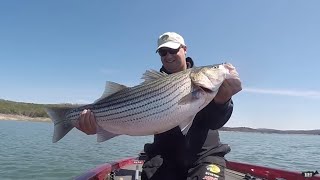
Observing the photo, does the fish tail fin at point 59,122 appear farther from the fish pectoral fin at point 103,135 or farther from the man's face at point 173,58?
the man's face at point 173,58

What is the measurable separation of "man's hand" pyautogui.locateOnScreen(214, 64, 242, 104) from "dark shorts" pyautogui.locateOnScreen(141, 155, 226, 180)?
94 cm

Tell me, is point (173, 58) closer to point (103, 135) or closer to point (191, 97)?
point (191, 97)

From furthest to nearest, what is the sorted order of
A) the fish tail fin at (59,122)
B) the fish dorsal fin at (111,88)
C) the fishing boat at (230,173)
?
the fishing boat at (230,173) < the fish tail fin at (59,122) < the fish dorsal fin at (111,88)

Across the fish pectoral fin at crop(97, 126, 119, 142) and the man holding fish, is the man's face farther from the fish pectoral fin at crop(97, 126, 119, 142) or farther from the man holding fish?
the fish pectoral fin at crop(97, 126, 119, 142)

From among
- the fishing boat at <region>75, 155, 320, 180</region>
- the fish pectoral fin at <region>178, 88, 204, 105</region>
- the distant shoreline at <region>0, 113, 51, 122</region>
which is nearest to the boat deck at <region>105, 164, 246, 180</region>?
the fishing boat at <region>75, 155, 320, 180</region>

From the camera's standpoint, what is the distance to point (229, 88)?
16.9 ft

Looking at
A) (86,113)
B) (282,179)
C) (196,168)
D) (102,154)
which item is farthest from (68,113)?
(102,154)

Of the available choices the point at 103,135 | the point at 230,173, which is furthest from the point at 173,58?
the point at 230,173

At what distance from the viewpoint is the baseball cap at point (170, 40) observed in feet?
19.5

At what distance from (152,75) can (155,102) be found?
0.53 metres

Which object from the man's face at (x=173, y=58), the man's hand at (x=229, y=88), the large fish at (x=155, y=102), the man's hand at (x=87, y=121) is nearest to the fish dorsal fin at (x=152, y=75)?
the large fish at (x=155, y=102)

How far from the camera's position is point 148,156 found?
619 centimetres

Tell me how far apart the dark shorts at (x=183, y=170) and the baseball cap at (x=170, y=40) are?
5.83 feet

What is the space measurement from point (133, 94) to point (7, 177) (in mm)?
15362
